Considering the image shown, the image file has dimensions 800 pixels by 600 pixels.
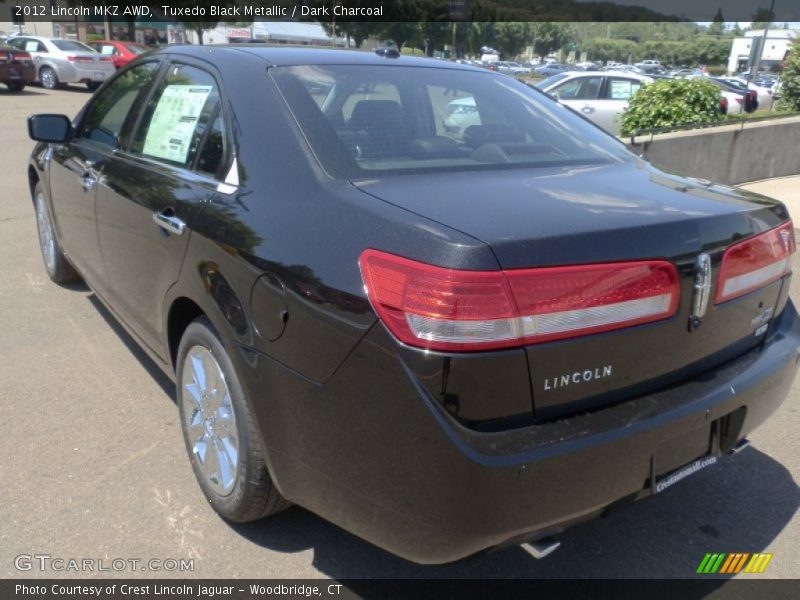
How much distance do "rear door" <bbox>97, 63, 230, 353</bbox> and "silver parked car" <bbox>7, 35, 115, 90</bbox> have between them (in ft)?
72.5

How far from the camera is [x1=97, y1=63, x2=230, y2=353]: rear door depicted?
278 cm

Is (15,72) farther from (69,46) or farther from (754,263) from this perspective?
(754,263)

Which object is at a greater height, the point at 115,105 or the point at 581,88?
the point at 115,105

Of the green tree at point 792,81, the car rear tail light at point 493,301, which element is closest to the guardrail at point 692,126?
the green tree at point 792,81

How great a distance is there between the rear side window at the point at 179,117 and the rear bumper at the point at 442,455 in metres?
1.15

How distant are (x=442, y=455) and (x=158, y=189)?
71.1 inches

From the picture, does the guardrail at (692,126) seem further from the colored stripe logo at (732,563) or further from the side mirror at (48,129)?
the colored stripe logo at (732,563)

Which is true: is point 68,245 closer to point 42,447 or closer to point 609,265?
point 42,447

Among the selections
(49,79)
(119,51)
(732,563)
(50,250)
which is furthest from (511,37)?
(732,563)

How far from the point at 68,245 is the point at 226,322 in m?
2.56

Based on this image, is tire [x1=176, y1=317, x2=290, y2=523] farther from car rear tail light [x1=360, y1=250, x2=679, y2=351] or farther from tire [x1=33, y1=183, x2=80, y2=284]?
tire [x1=33, y1=183, x2=80, y2=284]

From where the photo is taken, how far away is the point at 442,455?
1.83 metres

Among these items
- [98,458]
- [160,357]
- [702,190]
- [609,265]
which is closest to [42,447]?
[98,458]

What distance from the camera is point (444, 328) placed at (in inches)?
72.0
